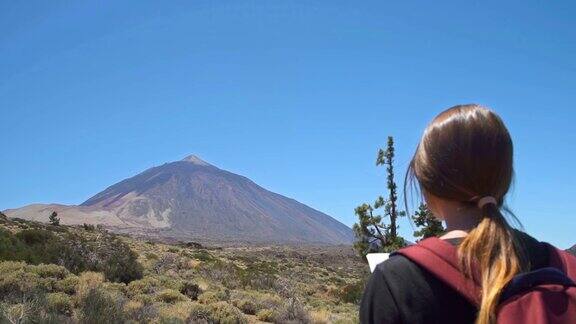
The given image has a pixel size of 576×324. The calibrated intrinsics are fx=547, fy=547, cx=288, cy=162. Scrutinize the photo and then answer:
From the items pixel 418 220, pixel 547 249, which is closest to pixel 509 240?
pixel 547 249

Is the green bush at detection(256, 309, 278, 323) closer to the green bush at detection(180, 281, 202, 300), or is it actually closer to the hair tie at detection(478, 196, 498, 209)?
the green bush at detection(180, 281, 202, 300)

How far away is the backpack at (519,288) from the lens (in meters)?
1.47

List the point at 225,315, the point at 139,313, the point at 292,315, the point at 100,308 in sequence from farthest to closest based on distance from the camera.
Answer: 1. the point at 292,315
2. the point at 225,315
3. the point at 139,313
4. the point at 100,308

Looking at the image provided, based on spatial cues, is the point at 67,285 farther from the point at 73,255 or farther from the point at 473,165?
the point at 473,165

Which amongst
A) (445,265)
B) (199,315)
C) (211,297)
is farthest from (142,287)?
(445,265)

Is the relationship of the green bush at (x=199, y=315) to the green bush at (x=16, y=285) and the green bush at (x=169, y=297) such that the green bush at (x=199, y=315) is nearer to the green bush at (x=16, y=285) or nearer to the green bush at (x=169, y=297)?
the green bush at (x=169, y=297)

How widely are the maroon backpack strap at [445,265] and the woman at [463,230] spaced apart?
0.05 feet

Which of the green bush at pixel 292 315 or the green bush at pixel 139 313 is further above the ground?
the green bush at pixel 139 313

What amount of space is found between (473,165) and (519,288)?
414 millimetres

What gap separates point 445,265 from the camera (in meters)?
1.58

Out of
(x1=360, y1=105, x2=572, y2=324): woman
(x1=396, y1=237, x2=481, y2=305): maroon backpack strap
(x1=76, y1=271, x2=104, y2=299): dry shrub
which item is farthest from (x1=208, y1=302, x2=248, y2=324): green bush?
(x1=396, y1=237, x2=481, y2=305): maroon backpack strap

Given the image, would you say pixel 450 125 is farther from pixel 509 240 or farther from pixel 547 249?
pixel 547 249

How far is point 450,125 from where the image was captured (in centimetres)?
180

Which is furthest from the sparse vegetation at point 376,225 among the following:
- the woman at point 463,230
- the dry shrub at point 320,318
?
the woman at point 463,230
